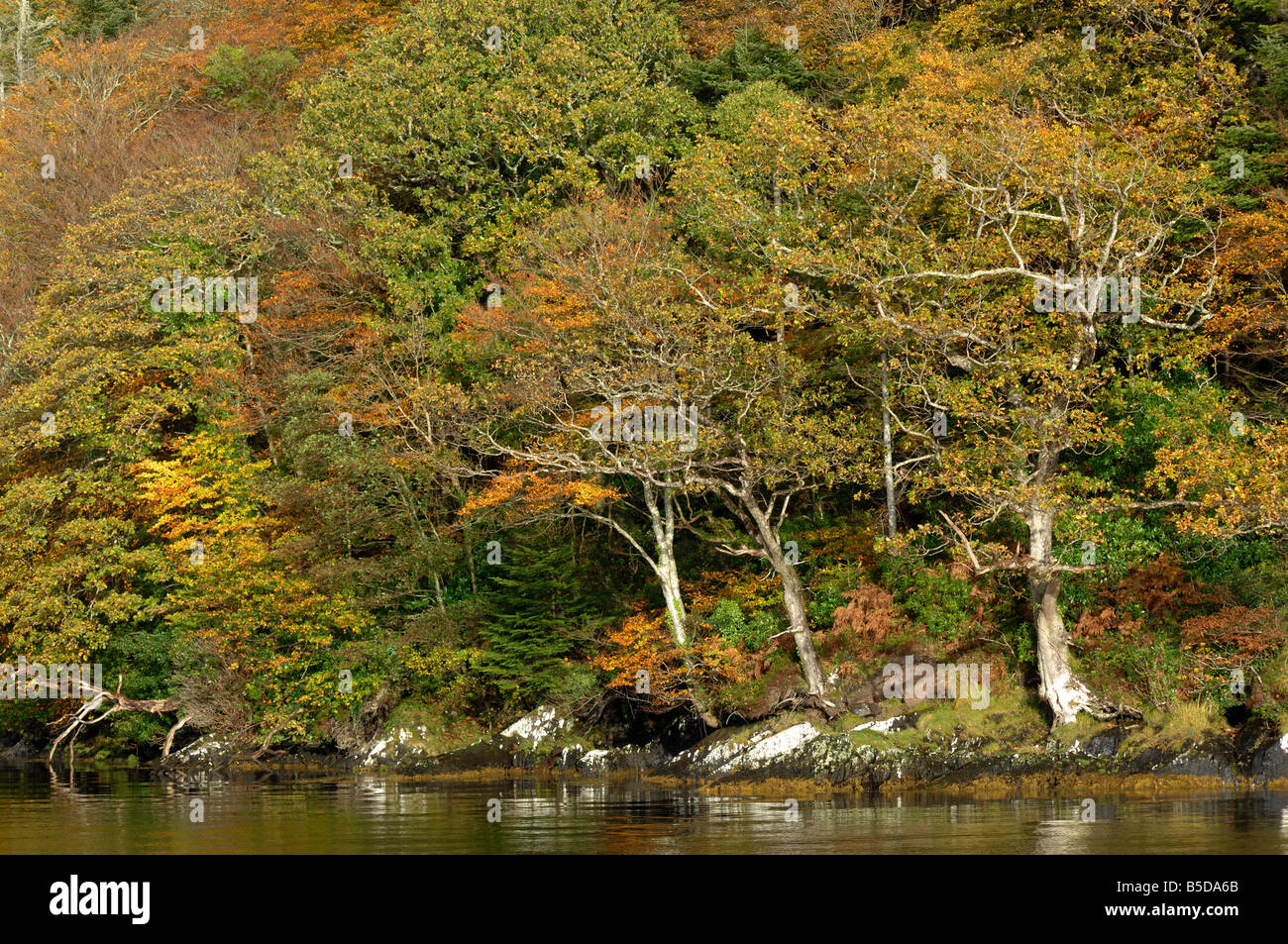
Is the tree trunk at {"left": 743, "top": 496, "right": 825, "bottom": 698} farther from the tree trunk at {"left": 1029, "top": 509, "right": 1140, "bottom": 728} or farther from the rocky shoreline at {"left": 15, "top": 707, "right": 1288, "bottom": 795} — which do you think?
the tree trunk at {"left": 1029, "top": 509, "right": 1140, "bottom": 728}

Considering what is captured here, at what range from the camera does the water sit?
15398 mm

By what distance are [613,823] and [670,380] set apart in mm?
10663

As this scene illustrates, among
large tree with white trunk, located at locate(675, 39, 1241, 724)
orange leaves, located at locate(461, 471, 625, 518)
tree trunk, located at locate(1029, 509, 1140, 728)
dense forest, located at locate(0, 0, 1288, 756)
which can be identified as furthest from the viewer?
orange leaves, located at locate(461, 471, 625, 518)

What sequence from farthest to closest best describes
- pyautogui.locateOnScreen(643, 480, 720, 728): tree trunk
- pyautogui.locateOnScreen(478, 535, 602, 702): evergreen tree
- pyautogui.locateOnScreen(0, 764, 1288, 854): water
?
pyautogui.locateOnScreen(478, 535, 602, 702): evergreen tree, pyautogui.locateOnScreen(643, 480, 720, 728): tree trunk, pyautogui.locateOnScreen(0, 764, 1288, 854): water

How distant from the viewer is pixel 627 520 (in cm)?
3269

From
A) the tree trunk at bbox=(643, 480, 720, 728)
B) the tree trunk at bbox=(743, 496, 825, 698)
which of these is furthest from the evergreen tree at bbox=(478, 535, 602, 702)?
the tree trunk at bbox=(743, 496, 825, 698)

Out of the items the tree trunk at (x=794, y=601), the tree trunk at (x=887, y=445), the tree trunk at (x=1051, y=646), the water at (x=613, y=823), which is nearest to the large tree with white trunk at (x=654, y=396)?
the tree trunk at (x=794, y=601)

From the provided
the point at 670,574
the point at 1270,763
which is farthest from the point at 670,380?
the point at 1270,763

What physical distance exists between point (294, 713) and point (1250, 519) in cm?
2244

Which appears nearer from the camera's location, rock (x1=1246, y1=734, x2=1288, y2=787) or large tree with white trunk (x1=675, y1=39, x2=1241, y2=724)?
rock (x1=1246, y1=734, x2=1288, y2=787)

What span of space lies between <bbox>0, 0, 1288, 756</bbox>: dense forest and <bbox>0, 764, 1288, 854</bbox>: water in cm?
455

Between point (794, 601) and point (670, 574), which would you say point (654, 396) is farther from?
point (794, 601)

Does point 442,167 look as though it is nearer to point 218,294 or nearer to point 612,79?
point 612,79
